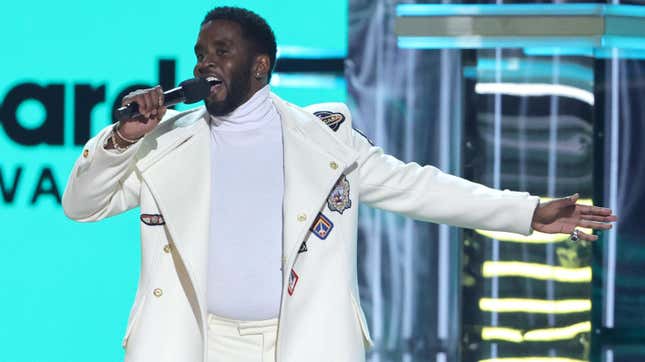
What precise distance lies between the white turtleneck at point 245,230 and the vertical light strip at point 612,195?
232cm

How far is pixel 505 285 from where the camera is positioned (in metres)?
5.00

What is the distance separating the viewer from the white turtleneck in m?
2.95

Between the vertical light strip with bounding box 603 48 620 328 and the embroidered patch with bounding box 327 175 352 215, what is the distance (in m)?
2.20

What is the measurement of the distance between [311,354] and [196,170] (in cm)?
55

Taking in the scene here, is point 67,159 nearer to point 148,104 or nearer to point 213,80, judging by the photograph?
point 213,80

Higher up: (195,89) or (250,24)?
(250,24)

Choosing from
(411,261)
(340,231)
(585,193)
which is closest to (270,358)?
(340,231)

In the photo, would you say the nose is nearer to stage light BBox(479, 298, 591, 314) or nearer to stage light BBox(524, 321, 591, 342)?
stage light BBox(479, 298, 591, 314)

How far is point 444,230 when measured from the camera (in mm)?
4969

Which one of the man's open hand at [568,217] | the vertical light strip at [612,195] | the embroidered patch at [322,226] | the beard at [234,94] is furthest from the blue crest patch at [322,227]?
the vertical light strip at [612,195]

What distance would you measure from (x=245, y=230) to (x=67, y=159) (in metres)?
2.24

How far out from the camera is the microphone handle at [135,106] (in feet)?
8.80

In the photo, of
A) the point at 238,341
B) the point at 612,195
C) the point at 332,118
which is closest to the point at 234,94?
the point at 332,118

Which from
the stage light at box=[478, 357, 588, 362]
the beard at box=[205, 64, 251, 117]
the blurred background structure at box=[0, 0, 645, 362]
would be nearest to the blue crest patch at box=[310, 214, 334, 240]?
the beard at box=[205, 64, 251, 117]
